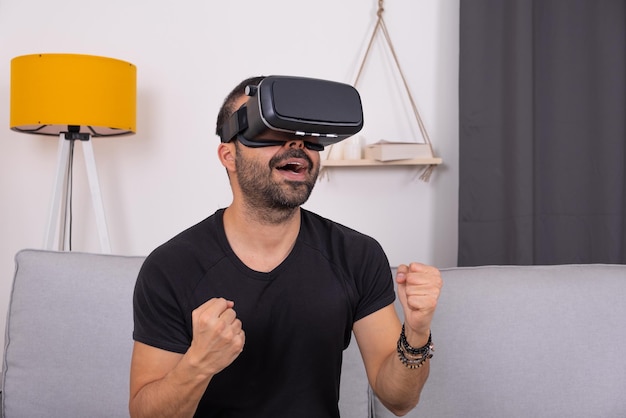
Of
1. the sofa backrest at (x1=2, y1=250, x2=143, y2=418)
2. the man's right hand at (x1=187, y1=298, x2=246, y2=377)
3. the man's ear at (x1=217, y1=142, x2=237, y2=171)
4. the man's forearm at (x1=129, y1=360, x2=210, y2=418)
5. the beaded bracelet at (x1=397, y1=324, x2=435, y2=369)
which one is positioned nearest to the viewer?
the man's right hand at (x1=187, y1=298, x2=246, y2=377)

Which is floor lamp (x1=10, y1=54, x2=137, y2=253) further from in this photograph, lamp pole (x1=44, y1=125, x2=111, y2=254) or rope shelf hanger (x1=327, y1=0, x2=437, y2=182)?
→ rope shelf hanger (x1=327, y1=0, x2=437, y2=182)

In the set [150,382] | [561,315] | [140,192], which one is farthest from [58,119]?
[561,315]

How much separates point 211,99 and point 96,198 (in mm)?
626

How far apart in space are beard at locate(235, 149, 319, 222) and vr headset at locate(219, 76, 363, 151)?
0.11m

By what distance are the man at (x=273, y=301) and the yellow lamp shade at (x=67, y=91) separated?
953mm

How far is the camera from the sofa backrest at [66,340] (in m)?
1.62

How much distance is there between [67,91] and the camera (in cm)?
229

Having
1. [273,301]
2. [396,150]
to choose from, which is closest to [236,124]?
[273,301]

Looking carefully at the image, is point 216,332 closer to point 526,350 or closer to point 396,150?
point 526,350

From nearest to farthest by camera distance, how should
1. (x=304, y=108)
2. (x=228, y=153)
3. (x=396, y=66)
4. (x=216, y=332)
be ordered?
(x=216, y=332)
(x=304, y=108)
(x=228, y=153)
(x=396, y=66)

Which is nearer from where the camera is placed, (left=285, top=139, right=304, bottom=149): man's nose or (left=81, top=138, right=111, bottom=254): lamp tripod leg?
(left=285, top=139, right=304, bottom=149): man's nose

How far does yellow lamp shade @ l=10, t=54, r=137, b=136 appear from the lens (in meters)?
2.28

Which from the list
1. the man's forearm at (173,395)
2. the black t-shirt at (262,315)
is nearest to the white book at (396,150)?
the black t-shirt at (262,315)

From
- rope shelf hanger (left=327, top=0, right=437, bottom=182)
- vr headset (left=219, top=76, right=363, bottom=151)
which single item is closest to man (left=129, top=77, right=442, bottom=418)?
vr headset (left=219, top=76, right=363, bottom=151)
